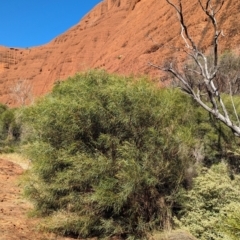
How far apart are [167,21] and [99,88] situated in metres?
40.0

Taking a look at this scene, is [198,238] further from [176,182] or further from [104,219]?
[104,219]

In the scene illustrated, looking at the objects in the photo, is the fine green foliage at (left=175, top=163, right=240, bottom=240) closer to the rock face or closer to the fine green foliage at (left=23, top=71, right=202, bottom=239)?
the fine green foliage at (left=23, top=71, right=202, bottom=239)

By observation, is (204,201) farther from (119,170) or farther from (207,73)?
(207,73)

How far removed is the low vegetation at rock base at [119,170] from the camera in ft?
27.4

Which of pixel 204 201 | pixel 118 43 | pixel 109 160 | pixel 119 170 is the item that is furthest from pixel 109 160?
pixel 118 43

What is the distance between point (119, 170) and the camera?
8.48 meters

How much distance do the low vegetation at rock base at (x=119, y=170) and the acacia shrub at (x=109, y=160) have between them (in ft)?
0.07

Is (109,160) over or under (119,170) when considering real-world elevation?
over

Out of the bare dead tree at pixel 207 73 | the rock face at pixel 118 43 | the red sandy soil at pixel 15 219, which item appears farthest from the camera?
the rock face at pixel 118 43

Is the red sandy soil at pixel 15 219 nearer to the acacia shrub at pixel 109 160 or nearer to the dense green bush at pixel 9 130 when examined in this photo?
the acacia shrub at pixel 109 160

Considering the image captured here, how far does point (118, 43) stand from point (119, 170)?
1992 inches

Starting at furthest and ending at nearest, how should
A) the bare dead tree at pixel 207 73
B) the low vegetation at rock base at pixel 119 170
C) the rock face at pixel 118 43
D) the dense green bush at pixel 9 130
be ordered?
the rock face at pixel 118 43
the dense green bush at pixel 9 130
the low vegetation at rock base at pixel 119 170
the bare dead tree at pixel 207 73

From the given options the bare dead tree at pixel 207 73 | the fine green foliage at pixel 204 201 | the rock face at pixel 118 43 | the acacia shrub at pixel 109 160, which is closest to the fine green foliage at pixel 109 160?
the acacia shrub at pixel 109 160

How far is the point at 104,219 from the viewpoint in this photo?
8.53 m
